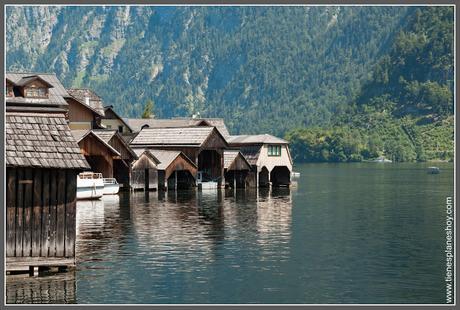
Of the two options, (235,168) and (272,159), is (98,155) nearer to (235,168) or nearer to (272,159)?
(235,168)

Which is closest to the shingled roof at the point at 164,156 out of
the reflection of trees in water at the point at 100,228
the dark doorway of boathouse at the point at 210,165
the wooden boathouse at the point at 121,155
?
the wooden boathouse at the point at 121,155

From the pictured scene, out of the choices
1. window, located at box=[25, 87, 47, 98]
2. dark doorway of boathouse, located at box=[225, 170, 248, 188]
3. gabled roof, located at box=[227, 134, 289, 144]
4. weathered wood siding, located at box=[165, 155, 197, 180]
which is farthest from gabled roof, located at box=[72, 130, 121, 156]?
gabled roof, located at box=[227, 134, 289, 144]

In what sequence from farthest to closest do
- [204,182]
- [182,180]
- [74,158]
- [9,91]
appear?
[182,180] → [204,182] → [9,91] → [74,158]

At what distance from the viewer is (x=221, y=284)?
133 ft

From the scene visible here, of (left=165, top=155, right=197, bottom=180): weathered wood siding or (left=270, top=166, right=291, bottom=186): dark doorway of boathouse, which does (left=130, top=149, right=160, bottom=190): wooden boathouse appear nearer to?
(left=165, top=155, right=197, bottom=180): weathered wood siding

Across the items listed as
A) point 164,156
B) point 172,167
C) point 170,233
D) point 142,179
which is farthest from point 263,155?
point 170,233

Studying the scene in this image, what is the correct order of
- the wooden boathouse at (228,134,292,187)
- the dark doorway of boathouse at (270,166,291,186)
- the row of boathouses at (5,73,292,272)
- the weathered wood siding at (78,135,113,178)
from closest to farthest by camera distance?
the row of boathouses at (5,73,292,272) → the weathered wood siding at (78,135,113,178) → the wooden boathouse at (228,134,292,187) → the dark doorway of boathouse at (270,166,291,186)

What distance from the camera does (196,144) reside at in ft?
351

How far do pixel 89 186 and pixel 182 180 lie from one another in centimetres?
2401

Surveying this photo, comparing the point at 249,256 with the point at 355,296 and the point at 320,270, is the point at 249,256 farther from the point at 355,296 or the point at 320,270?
the point at 355,296

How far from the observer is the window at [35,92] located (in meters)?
96.6

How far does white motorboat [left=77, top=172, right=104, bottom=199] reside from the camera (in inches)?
3479

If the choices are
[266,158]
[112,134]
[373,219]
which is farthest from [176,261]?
[266,158]

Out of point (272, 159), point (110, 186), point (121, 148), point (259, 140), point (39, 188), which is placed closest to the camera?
point (39, 188)
